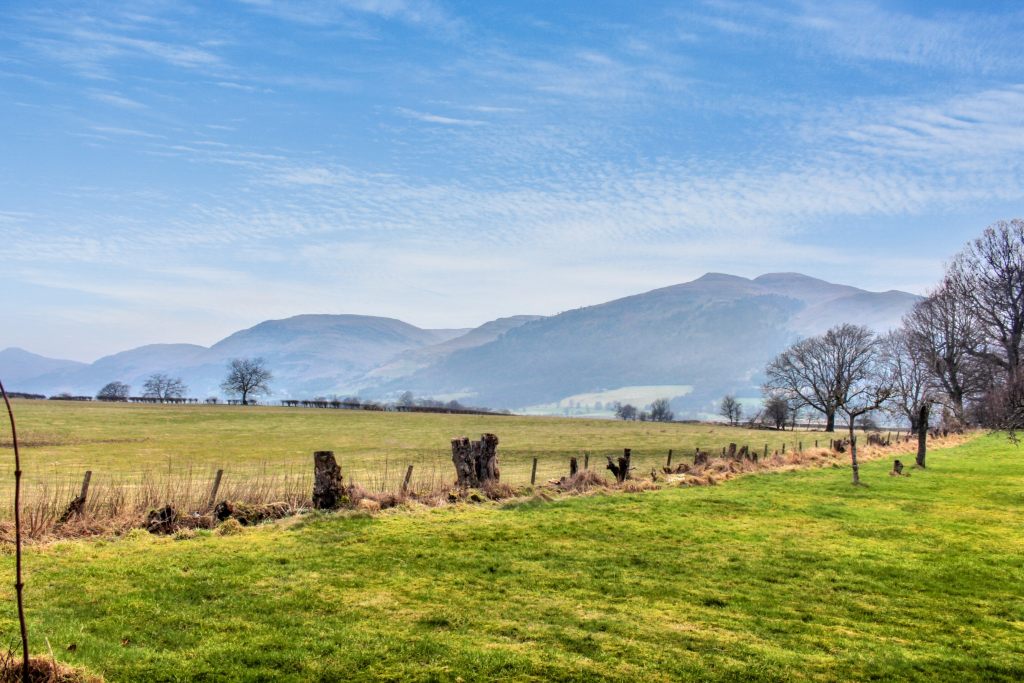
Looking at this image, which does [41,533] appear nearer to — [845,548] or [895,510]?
[845,548]

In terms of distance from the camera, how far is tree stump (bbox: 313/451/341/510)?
58.4 ft

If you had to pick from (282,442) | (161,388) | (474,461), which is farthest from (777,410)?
(161,388)

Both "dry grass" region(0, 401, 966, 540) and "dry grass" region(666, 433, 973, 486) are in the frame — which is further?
"dry grass" region(666, 433, 973, 486)

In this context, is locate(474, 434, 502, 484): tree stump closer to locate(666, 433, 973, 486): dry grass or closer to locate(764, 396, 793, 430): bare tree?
locate(666, 433, 973, 486): dry grass

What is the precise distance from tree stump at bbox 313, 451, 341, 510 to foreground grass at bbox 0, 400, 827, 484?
14076 millimetres

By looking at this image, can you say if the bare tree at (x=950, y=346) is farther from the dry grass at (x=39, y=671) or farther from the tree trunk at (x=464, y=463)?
the dry grass at (x=39, y=671)

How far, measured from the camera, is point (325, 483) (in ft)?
58.6

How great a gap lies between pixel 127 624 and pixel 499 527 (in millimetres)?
9152

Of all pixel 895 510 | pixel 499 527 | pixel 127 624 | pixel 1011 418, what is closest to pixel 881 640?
pixel 499 527

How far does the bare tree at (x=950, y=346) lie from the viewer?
206ft

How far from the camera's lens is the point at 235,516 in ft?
54.2

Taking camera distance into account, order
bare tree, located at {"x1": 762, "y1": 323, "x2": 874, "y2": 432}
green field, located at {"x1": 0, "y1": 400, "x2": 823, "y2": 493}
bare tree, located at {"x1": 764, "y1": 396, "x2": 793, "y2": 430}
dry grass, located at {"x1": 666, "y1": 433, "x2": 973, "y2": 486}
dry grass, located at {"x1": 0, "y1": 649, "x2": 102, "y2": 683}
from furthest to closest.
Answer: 1. bare tree, located at {"x1": 764, "y1": 396, "x2": 793, "y2": 430}
2. bare tree, located at {"x1": 762, "y1": 323, "x2": 874, "y2": 432}
3. green field, located at {"x1": 0, "y1": 400, "x2": 823, "y2": 493}
4. dry grass, located at {"x1": 666, "y1": 433, "x2": 973, "y2": 486}
5. dry grass, located at {"x1": 0, "y1": 649, "x2": 102, "y2": 683}

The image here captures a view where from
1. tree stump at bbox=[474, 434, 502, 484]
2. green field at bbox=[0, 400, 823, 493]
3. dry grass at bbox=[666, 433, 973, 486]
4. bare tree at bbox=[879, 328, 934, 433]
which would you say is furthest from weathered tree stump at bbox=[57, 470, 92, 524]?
bare tree at bbox=[879, 328, 934, 433]

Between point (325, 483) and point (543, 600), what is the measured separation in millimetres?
9106
